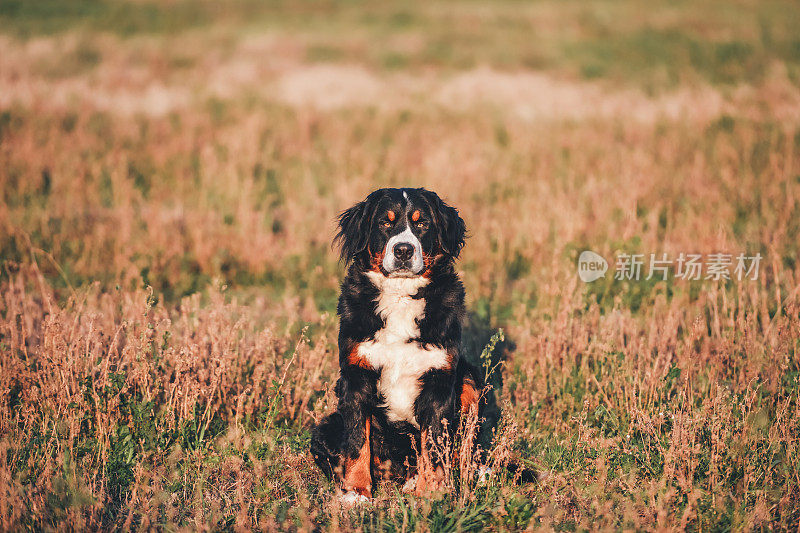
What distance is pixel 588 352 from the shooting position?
14.9 ft

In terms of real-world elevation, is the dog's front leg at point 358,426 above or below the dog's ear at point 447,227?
below

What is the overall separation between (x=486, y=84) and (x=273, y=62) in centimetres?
782

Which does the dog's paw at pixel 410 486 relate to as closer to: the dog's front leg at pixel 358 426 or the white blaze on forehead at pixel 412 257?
the dog's front leg at pixel 358 426

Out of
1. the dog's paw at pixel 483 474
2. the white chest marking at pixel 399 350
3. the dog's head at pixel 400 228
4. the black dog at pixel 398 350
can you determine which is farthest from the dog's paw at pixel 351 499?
the dog's head at pixel 400 228

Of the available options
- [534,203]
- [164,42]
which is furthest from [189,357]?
[164,42]

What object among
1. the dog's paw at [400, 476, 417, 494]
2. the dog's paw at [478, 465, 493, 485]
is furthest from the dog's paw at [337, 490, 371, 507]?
the dog's paw at [478, 465, 493, 485]

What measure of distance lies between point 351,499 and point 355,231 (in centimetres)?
144

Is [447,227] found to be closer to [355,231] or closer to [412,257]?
[412,257]

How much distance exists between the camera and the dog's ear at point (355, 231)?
12.4ft

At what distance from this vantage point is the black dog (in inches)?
138

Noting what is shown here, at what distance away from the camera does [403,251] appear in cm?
349

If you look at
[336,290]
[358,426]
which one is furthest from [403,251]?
[336,290]

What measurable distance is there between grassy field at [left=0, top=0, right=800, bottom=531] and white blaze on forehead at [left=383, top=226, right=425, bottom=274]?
3.32 ft

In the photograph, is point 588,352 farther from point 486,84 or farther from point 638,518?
point 486,84
